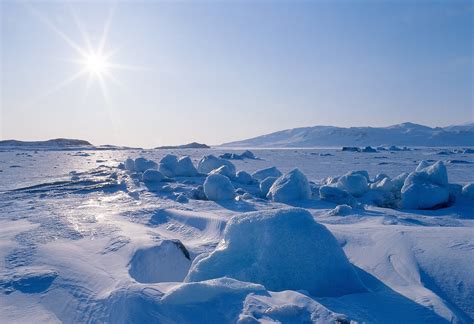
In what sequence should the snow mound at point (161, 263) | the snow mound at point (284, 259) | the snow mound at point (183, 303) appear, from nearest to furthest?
the snow mound at point (183, 303) → the snow mound at point (284, 259) → the snow mound at point (161, 263)

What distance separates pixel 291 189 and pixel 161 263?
3.77 meters

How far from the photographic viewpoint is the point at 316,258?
2713mm

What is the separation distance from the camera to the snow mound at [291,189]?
6.67 m

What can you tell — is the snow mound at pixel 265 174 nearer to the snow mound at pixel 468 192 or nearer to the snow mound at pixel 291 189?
the snow mound at pixel 291 189

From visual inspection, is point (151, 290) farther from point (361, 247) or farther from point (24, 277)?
point (361, 247)

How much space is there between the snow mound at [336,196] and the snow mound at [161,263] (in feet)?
11.8

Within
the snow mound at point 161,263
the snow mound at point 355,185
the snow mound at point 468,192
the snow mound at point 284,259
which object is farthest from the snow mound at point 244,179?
the snow mound at point 284,259

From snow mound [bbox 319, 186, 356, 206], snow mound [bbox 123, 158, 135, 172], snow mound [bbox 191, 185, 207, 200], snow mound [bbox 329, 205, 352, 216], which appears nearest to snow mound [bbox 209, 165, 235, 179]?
snow mound [bbox 191, 185, 207, 200]

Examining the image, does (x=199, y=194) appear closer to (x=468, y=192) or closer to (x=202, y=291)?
(x=468, y=192)

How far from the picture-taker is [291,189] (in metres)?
6.70

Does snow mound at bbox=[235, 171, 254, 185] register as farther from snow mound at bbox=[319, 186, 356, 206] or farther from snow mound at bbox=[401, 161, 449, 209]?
Result: snow mound at bbox=[401, 161, 449, 209]

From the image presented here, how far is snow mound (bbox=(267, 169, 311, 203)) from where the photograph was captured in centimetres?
667

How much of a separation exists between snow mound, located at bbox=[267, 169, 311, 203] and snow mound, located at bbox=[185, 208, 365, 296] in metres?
3.71

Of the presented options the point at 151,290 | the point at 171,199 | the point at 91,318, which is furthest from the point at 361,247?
the point at 171,199
